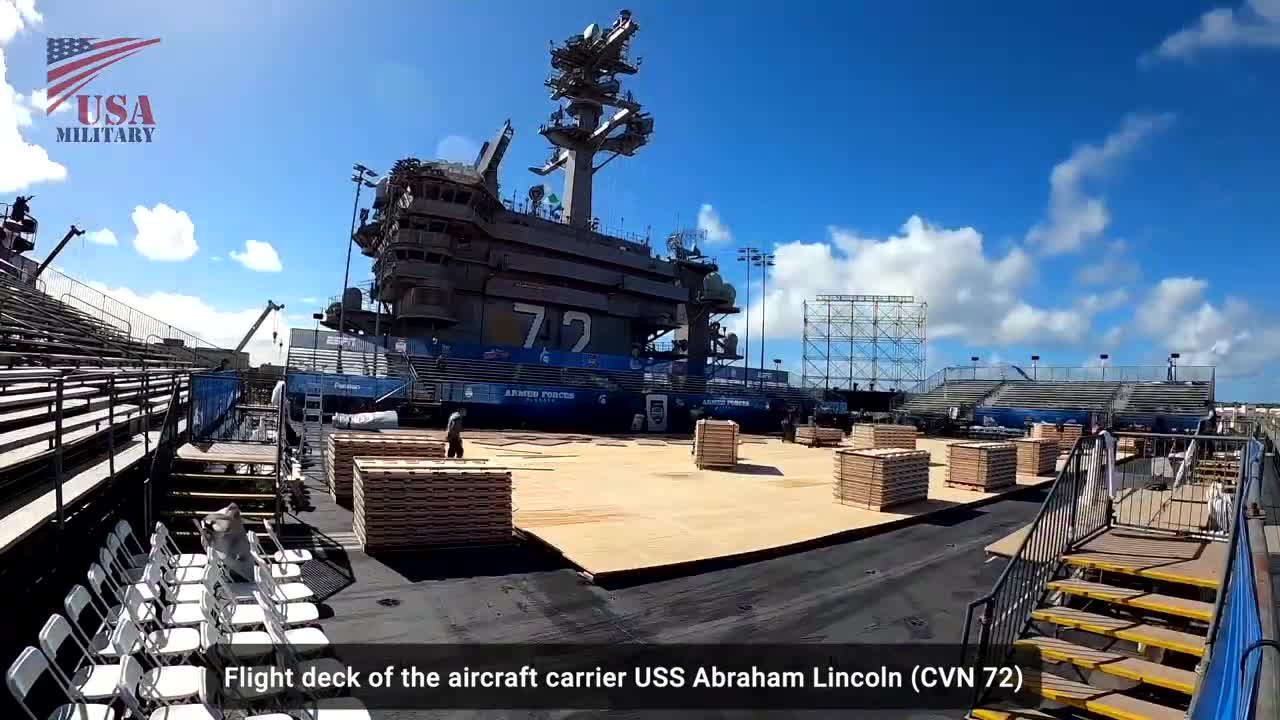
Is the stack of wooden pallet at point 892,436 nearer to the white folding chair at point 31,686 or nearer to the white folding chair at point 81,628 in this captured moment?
the white folding chair at point 81,628

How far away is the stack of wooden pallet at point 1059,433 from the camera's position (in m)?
26.5

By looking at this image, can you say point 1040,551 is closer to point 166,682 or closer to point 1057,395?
point 166,682

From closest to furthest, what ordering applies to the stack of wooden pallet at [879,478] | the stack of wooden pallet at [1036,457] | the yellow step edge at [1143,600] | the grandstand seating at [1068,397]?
1. the yellow step edge at [1143,600]
2. the stack of wooden pallet at [879,478]
3. the stack of wooden pallet at [1036,457]
4. the grandstand seating at [1068,397]

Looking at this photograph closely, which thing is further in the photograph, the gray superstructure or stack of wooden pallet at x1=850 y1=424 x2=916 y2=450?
the gray superstructure

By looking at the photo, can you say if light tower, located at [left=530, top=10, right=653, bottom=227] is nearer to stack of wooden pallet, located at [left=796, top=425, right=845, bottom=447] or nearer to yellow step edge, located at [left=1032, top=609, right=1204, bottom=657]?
stack of wooden pallet, located at [left=796, top=425, right=845, bottom=447]

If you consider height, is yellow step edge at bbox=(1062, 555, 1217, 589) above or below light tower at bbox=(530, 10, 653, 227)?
below

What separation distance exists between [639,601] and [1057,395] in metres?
52.0

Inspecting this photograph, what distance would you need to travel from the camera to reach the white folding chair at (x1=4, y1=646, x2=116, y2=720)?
3188mm

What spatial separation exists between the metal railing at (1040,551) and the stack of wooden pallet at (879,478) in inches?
171

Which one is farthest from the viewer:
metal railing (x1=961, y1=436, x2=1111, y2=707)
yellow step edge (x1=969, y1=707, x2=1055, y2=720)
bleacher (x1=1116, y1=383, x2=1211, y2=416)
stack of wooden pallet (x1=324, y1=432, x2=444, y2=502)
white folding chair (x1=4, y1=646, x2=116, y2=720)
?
bleacher (x1=1116, y1=383, x2=1211, y2=416)

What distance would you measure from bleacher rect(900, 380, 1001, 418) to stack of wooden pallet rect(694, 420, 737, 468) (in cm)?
3383

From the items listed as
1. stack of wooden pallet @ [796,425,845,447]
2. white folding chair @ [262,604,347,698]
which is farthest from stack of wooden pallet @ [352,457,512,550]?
stack of wooden pallet @ [796,425,845,447]

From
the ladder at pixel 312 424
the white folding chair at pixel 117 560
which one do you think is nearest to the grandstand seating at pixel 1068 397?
the ladder at pixel 312 424

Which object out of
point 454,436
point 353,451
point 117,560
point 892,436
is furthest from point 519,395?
point 117,560
